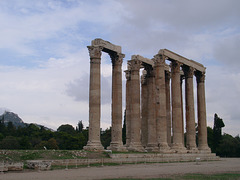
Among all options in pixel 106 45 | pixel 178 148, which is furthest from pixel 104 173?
pixel 178 148

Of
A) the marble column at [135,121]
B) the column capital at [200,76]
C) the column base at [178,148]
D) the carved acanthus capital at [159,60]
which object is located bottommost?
the column base at [178,148]

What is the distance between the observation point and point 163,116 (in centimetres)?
4997

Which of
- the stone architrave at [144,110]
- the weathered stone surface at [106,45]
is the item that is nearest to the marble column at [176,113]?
the stone architrave at [144,110]

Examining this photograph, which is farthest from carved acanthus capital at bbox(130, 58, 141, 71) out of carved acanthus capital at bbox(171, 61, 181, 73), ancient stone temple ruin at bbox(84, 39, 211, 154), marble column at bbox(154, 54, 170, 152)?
carved acanthus capital at bbox(171, 61, 181, 73)

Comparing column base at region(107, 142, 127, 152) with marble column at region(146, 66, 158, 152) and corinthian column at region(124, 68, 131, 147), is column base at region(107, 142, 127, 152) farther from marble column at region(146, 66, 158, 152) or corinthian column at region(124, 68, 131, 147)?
corinthian column at region(124, 68, 131, 147)

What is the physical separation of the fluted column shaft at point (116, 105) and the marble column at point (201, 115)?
18.7 meters

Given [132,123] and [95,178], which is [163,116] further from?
[95,178]

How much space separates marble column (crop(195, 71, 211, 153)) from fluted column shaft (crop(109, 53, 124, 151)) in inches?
736

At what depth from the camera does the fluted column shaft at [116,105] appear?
46438mm

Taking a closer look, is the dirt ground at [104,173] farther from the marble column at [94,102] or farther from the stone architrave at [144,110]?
the stone architrave at [144,110]

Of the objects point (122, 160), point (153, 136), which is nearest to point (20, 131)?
point (153, 136)

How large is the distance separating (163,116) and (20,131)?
78305 millimetres

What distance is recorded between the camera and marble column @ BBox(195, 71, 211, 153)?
5816 centimetres

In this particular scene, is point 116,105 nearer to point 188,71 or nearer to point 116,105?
point 116,105
